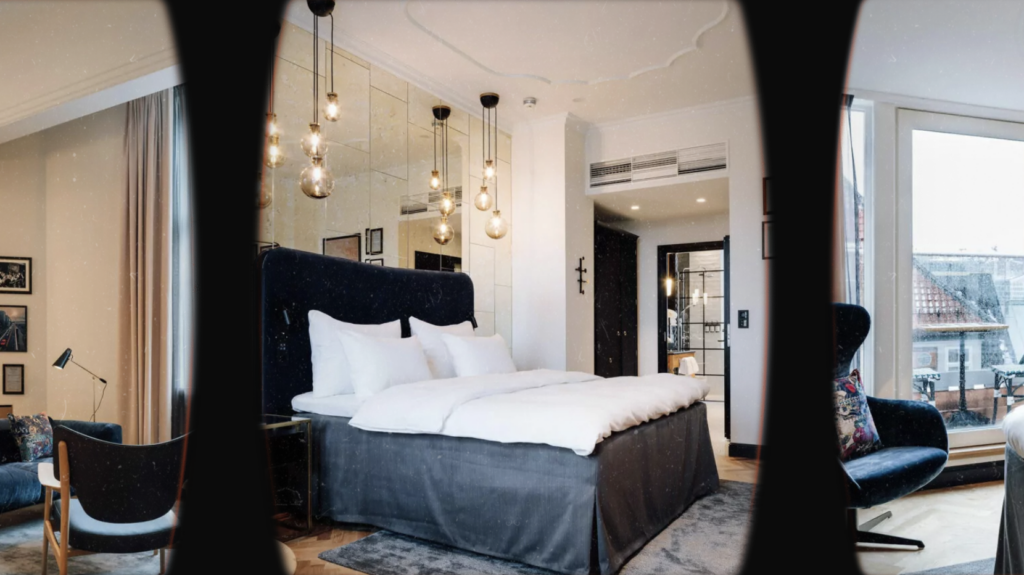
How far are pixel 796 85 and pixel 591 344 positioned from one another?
3.93 metres

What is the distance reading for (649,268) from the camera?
18.1ft

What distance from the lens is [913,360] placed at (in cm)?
323

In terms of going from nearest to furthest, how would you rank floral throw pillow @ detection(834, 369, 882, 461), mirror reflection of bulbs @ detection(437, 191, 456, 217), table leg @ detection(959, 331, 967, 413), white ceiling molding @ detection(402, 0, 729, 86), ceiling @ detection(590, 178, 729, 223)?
1. floral throw pillow @ detection(834, 369, 882, 461)
2. white ceiling molding @ detection(402, 0, 729, 86)
3. table leg @ detection(959, 331, 967, 413)
4. mirror reflection of bulbs @ detection(437, 191, 456, 217)
5. ceiling @ detection(590, 178, 729, 223)

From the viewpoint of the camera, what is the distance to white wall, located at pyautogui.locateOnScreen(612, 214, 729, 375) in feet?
17.6

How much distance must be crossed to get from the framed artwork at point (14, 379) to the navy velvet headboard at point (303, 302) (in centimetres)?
136

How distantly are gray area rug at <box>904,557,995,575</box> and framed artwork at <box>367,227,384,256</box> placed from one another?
8.02ft

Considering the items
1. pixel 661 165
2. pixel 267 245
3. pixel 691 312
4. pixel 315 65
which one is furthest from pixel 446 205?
pixel 691 312

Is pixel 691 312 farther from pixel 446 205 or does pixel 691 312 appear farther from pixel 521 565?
pixel 521 565

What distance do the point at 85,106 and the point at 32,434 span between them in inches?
22.6

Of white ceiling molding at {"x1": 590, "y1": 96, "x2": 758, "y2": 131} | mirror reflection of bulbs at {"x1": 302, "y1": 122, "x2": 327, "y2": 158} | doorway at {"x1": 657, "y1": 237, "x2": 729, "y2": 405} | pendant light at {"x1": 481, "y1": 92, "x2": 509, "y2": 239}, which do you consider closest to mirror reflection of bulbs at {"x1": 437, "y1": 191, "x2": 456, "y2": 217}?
pendant light at {"x1": 481, "y1": 92, "x2": 509, "y2": 239}

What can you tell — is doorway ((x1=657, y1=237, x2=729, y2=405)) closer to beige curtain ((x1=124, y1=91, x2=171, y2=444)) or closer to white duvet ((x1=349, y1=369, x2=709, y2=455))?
white duvet ((x1=349, y1=369, x2=709, y2=455))

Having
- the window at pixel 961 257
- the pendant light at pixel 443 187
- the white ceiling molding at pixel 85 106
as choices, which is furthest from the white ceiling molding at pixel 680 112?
the white ceiling molding at pixel 85 106

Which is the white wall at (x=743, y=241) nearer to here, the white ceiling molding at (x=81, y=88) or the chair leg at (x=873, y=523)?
the chair leg at (x=873, y=523)

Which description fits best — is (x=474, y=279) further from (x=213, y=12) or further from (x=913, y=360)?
(x=213, y=12)
